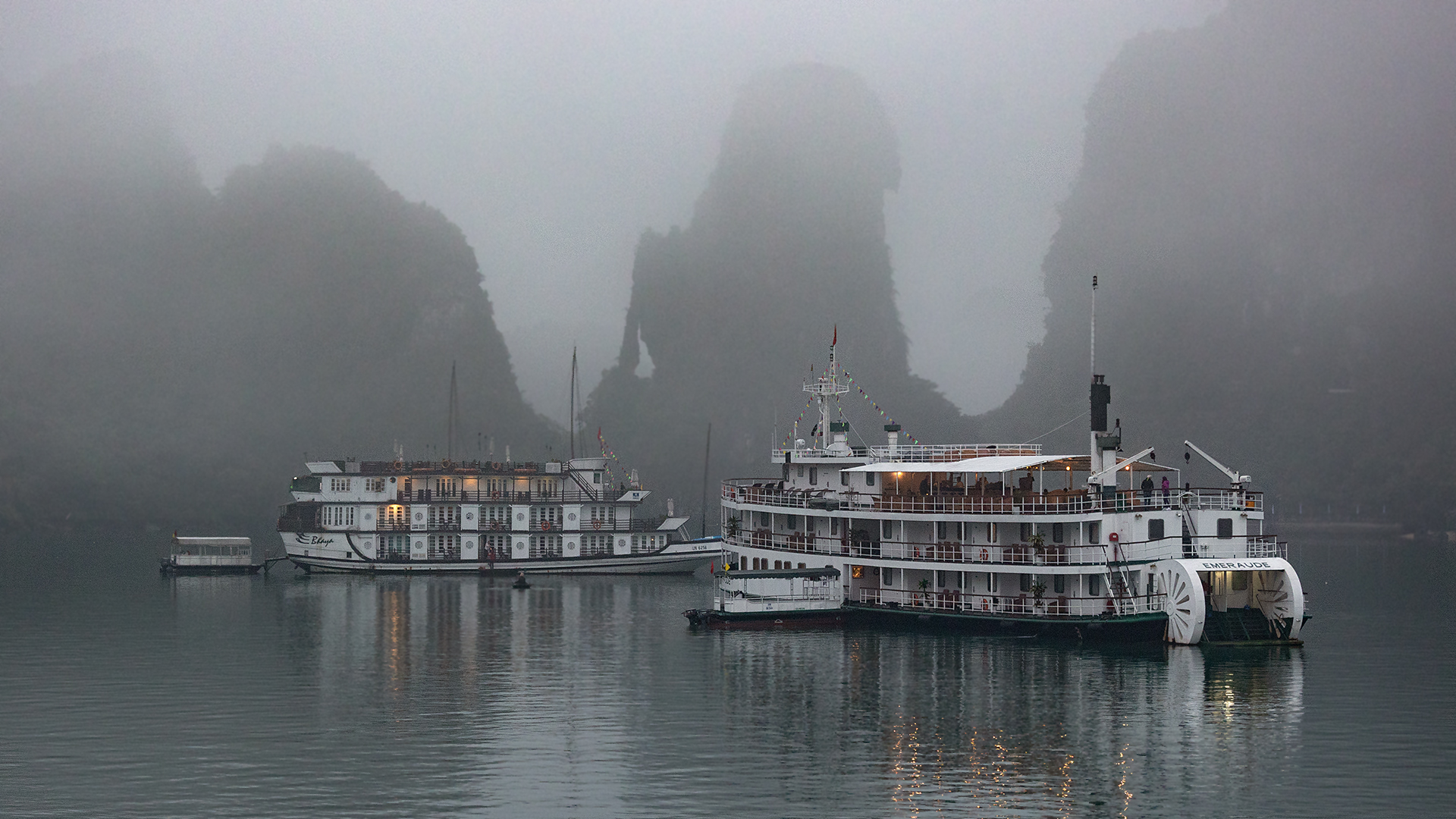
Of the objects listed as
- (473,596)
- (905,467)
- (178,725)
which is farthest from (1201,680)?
(473,596)

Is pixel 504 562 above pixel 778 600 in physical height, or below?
below

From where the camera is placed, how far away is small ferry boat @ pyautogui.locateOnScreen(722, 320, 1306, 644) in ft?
237

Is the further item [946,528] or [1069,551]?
[946,528]

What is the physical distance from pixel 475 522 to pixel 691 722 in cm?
7767

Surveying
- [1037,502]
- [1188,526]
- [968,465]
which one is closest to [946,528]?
[968,465]

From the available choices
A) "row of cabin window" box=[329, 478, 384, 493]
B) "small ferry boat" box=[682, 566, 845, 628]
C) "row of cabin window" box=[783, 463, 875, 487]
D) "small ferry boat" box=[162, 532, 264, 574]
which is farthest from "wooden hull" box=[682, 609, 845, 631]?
"small ferry boat" box=[162, 532, 264, 574]

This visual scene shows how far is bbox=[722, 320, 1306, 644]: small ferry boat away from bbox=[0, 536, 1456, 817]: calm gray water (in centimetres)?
210

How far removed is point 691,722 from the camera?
5444 centimetres

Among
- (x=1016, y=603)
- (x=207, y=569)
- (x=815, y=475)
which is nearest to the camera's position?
(x=1016, y=603)

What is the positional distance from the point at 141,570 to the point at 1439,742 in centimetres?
12677

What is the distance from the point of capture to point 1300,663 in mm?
69312

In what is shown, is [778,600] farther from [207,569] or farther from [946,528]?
[207,569]

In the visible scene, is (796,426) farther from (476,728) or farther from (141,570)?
(141,570)

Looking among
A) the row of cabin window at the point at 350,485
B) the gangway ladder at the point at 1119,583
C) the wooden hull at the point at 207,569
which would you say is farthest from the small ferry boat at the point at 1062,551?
the wooden hull at the point at 207,569
